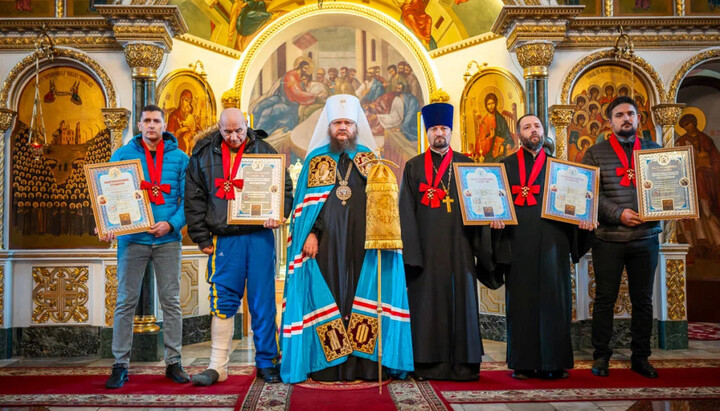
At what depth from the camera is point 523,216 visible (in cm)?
512

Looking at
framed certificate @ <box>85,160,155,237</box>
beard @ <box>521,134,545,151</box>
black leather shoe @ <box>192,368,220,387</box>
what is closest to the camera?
black leather shoe @ <box>192,368,220,387</box>

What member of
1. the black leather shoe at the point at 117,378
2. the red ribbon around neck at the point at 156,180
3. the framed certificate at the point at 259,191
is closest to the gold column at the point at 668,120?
the framed certificate at the point at 259,191

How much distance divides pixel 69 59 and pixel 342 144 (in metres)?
3.74

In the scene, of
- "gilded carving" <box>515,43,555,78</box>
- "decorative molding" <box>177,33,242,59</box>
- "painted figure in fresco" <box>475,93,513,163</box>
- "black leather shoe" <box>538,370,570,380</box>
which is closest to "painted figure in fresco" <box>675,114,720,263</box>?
"painted figure in fresco" <box>475,93,513,163</box>

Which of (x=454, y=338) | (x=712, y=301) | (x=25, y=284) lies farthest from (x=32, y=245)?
(x=712, y=301)

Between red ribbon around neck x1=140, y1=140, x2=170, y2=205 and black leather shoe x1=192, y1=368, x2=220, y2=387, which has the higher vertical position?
red ribbon around neck x1=140, y1=140, x2=170, y2=205

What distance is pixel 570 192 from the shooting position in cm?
502

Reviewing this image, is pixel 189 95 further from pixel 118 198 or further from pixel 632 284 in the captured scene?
pixel 632 284

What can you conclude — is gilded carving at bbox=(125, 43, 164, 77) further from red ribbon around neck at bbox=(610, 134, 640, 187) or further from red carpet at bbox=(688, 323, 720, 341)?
red carpet at bbox=(688, 323, 720, 341)

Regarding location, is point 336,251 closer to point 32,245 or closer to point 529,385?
point 529,385

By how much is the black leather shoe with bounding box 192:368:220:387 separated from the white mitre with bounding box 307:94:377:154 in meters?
1.93

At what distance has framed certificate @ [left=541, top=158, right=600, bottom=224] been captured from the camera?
196 inches

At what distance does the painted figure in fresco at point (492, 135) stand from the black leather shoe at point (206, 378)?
4691mm

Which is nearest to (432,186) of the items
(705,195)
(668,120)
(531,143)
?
(531,143)
